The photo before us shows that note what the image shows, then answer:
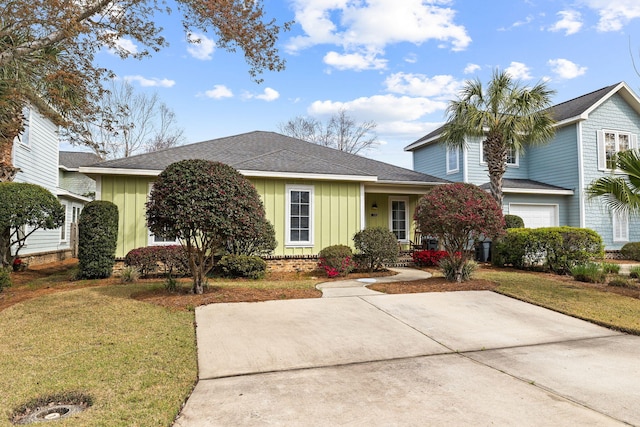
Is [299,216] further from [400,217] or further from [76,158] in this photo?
[76,158]

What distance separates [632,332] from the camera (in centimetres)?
515

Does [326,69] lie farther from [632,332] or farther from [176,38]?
[632,332]

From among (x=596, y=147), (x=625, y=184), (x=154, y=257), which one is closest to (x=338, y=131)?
(x=596, y=147)

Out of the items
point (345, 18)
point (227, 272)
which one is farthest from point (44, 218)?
point (345, 18)

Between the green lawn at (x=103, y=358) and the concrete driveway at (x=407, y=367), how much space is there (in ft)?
0.81

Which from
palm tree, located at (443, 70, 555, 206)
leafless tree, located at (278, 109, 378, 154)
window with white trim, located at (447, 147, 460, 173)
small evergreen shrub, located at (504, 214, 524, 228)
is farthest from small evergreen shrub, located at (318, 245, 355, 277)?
leafless tree, located at (278, 109, 378, 154)

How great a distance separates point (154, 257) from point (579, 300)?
9.42 metres

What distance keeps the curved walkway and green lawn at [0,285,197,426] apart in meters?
3.05

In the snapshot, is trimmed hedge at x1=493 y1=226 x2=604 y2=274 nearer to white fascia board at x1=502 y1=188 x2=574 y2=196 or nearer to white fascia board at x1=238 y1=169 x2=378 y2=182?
white fascia board at x1=502 y1=188 x2=574 y2=196

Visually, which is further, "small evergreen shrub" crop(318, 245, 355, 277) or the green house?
the green house

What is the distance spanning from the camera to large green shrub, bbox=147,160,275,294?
251 inches

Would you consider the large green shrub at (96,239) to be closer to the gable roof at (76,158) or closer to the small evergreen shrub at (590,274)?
the small evergreen shrub at (590,274)

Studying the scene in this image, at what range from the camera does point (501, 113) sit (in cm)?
1258

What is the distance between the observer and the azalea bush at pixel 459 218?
7945 millimetres
